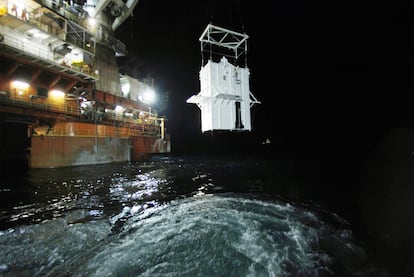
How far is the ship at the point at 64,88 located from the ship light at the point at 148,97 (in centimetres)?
673

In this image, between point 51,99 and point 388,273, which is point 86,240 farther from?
point 51,99

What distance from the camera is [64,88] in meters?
27.9

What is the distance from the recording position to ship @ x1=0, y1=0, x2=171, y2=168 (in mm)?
22094

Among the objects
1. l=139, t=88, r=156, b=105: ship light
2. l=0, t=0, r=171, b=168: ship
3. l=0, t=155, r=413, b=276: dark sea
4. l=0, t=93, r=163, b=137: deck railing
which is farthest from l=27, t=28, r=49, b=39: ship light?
l=0, t=155, r=413, b=276: dark sea

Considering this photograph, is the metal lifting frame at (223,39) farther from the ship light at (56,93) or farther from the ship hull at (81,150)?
the ship light at (56,93)

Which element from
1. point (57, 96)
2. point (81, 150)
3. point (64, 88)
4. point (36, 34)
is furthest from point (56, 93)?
point (81, 150)

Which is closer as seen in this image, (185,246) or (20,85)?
(185,246)

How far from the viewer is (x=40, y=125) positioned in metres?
23.9

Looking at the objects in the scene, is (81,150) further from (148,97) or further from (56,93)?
(148,97)

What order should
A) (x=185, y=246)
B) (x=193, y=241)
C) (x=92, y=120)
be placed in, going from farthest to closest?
(x=92, y=120), (x=193, y=241), (x=185, y=246)

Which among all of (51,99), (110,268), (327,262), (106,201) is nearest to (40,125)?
(51,99)

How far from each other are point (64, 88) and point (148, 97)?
21002 mm

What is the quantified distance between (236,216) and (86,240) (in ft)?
13.5

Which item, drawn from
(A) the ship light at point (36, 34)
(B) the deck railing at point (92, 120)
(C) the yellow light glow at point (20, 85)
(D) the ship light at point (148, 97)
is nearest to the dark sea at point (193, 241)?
(B) the deck railing at point (92, 120)
